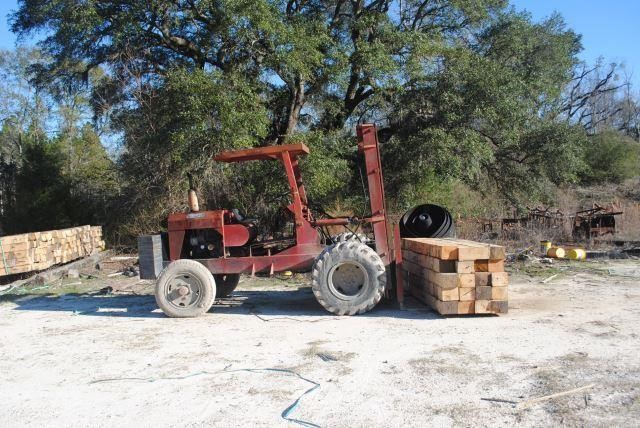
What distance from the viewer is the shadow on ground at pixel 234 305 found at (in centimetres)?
825

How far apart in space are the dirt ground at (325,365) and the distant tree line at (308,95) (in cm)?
712

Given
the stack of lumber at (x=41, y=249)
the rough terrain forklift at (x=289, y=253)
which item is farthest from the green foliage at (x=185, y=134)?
the rough terrain forklift at (x=289, y=253)

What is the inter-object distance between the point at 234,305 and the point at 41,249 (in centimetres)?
732

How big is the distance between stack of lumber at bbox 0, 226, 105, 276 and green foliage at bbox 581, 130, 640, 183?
29.3 meters

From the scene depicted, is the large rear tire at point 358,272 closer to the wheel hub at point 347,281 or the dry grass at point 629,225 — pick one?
the wheel hub at point 347,281

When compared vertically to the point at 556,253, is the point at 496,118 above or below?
above

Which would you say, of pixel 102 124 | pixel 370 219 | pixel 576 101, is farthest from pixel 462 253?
pixel 576 101

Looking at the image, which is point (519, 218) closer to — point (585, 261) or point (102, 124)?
point (585, 261)

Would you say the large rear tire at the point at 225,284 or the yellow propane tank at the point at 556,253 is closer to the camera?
the large rear tire at the point at 225,284

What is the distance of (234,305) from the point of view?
9.33 metres

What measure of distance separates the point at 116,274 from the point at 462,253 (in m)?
9.56

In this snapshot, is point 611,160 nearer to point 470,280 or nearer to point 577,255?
point 577,255

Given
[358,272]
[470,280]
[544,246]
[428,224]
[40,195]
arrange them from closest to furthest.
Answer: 1. [470,280]
2. [358,272]
3. [428,224]
4. [544,246]
5. [40,195]

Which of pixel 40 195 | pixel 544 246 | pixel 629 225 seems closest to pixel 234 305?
pixel 544 246
